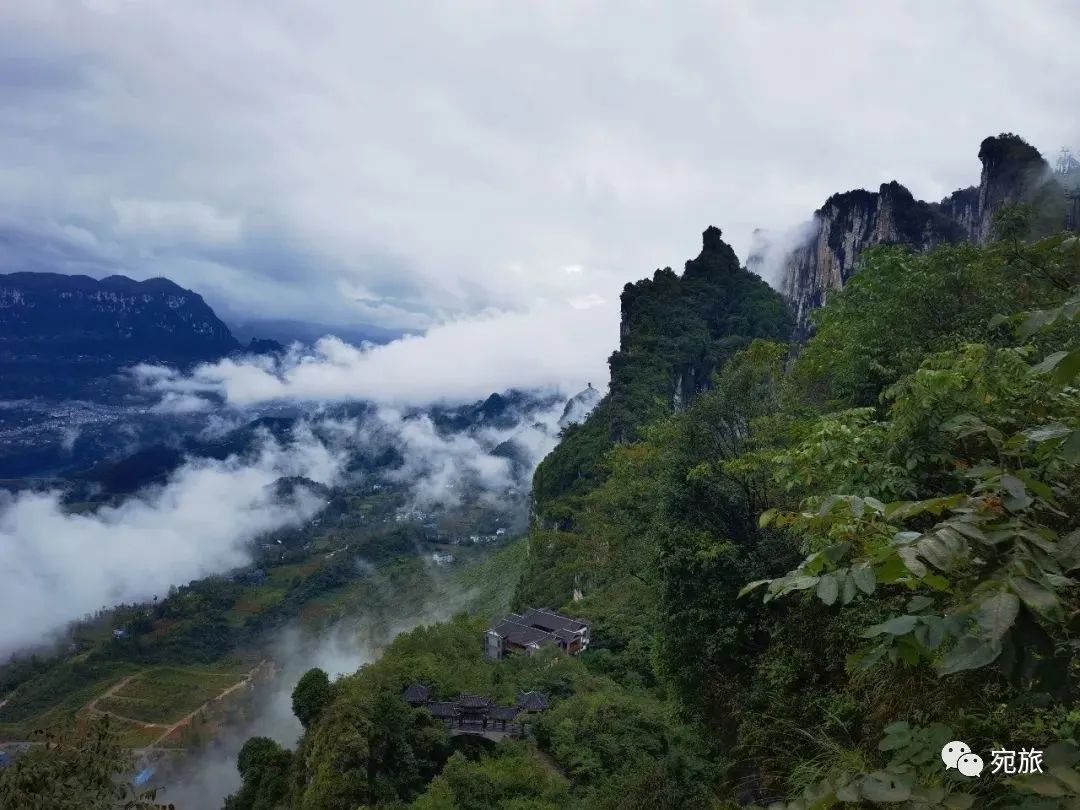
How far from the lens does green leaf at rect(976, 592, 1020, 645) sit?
157cm

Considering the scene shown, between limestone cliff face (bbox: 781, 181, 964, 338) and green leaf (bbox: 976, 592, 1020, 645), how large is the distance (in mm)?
43042

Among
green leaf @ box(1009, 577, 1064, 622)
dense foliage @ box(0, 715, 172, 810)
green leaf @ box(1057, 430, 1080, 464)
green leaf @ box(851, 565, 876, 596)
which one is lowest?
dense foliage @ box(0, 715, 172, 810)

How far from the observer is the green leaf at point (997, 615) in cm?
157

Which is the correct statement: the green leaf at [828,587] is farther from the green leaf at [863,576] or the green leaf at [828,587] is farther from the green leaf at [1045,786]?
the green leaf at [1045,786]

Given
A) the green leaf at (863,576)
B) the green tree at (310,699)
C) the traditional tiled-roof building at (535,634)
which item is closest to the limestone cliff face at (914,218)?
the traditional tiled-roof building at (535,634)

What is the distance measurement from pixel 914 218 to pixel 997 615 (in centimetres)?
5637

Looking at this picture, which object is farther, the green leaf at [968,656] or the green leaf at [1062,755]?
the green leaf at [1062,755]

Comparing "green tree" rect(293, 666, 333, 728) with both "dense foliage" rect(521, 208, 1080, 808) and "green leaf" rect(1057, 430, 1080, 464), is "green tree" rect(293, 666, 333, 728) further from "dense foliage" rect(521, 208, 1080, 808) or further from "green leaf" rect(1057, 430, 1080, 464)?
"green leaf" rect(1057, 430, 1080, 464)

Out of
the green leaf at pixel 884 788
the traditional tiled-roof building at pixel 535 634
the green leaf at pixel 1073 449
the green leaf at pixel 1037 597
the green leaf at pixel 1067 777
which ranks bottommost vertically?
the traditional tiled-roof building at pixel 535 634

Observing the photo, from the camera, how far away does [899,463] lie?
7023 millimetres

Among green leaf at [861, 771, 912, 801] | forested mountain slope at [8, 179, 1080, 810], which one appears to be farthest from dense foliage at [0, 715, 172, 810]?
green leaf at [861, 771, 912, 801]

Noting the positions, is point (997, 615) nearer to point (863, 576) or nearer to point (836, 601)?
point (863, 576)

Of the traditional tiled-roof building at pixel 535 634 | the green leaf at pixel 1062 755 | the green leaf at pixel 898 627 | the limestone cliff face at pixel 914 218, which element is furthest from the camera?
the limestone cliff face at pixel 914 218

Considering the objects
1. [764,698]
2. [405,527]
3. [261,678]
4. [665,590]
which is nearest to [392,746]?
[665,590]
